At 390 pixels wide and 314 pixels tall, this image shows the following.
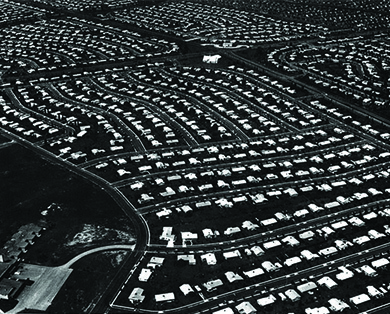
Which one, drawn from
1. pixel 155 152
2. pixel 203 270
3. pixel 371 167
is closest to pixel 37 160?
pixel 155 152

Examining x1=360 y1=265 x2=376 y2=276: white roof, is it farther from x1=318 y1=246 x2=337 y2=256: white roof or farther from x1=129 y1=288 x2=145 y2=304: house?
x1=129 y1=288 x2=145 y2=304: house

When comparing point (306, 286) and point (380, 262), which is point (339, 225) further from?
point (306, 286)

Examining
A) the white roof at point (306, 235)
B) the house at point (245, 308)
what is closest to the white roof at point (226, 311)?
the house at point (245, 308)

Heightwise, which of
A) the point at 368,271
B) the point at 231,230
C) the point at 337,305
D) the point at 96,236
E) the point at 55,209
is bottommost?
the point at 55,209

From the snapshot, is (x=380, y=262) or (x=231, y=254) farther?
(x=231, y=254)

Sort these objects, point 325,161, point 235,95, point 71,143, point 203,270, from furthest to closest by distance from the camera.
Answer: point 235,95
point 71,143
point 325,161
point 203,270

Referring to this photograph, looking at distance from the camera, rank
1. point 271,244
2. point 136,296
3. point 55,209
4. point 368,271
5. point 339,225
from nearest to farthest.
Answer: point 136,296 → point 368,271 → point 271,244 → point 339,225 → point 55,209

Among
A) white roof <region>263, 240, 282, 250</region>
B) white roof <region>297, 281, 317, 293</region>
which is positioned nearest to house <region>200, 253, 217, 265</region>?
white roof <region>263, 240, 282, 250</region>

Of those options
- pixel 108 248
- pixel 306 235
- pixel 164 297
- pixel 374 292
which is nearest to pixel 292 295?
pixel 374 292

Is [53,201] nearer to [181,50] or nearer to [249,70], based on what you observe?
[249,70]
